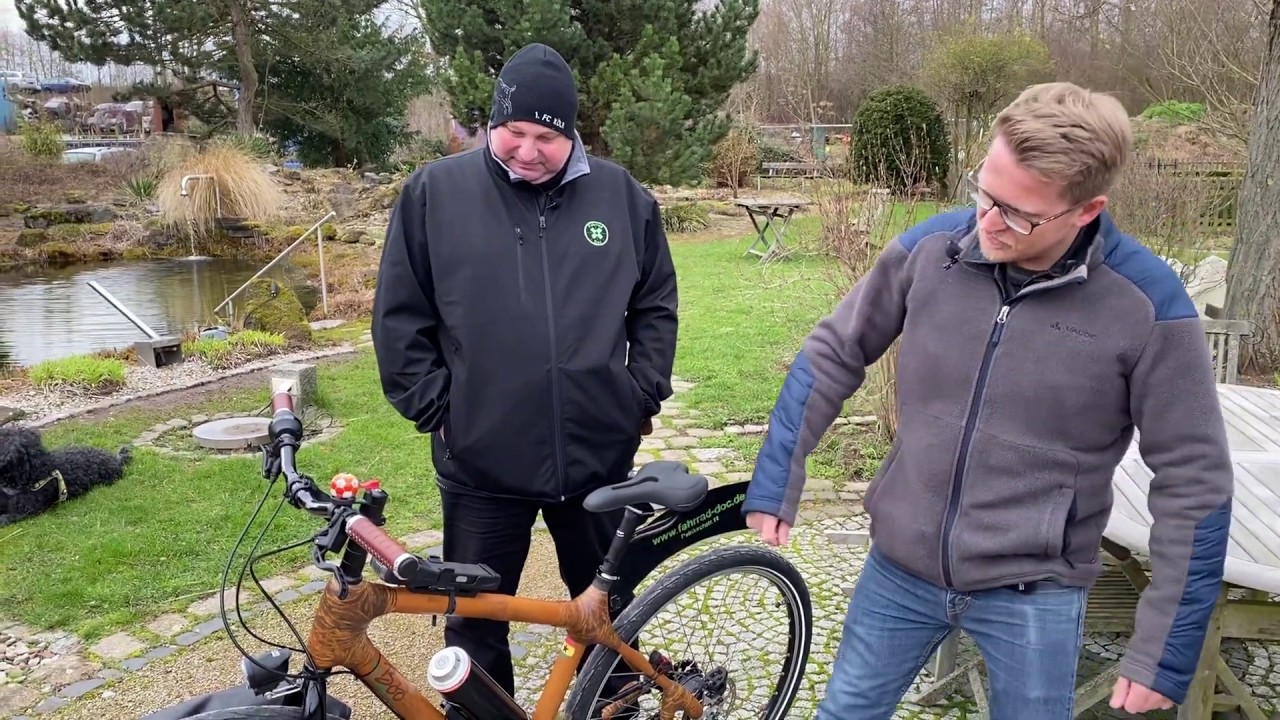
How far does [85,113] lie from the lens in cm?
2883

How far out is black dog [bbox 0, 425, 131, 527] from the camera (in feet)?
14.4

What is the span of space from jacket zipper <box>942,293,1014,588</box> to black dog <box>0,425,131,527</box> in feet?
14.2

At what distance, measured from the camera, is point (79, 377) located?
6.76m

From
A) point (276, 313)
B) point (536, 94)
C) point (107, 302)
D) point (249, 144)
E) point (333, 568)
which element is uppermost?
point (249, 144)

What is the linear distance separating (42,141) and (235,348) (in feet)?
60.0

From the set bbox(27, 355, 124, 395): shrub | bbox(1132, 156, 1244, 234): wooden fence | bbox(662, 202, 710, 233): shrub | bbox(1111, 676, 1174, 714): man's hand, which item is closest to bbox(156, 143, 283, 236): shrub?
bbox(662, 202, 710, 233): shrub

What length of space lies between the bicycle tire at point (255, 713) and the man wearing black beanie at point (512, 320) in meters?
0.63

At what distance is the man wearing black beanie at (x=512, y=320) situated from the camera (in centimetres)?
223

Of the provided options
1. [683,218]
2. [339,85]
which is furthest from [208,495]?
[339,85]

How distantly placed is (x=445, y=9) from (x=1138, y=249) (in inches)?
600

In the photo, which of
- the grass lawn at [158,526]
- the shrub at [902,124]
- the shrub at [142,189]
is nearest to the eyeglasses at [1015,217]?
the grass lawn at [158,526]

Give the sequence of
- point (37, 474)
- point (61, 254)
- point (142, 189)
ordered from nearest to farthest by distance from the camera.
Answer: point (37, 474)
point (61, 254)
point (142, 189)

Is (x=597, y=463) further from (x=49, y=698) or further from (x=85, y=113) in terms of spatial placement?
(x=85, y=113)

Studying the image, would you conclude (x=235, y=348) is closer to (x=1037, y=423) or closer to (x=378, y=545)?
(x=378, y=545)
